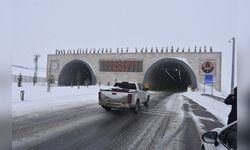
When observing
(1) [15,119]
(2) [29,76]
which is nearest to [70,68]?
(2) [29,76]

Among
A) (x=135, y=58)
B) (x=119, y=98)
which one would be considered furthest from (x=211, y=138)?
(x=135, y=58)

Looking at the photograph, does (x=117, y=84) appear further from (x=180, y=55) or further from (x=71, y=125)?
(x=180, y=55)

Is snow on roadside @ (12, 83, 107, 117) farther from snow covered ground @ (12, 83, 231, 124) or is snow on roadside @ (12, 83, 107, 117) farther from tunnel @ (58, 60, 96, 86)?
tunnel @ (58, 60, 96, 86)

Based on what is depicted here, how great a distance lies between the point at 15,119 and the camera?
9508mm

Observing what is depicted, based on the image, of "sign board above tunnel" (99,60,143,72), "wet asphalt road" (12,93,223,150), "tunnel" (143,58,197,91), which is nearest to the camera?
"wet asphalt road" (12,93,223,150)

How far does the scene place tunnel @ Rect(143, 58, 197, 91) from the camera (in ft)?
147

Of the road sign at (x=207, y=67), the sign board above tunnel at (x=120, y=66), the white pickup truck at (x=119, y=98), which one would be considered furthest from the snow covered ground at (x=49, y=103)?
the sign board above tunnel at (x=120, y=66)

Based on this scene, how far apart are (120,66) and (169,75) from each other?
2054 cm

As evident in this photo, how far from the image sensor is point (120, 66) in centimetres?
5106

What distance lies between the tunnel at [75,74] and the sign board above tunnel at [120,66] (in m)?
3.21

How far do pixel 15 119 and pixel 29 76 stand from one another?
48.5m

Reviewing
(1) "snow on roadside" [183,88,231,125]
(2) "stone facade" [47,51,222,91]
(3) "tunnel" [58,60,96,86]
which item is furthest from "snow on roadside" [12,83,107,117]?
(3) "tunnel" [58,60,96,86]

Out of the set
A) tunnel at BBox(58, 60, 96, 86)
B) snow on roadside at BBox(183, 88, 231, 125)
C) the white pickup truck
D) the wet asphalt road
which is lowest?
snow on roadside at BBox(183, 88, 231, 125)

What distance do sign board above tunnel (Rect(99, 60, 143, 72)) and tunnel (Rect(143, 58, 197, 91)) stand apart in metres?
3.39
